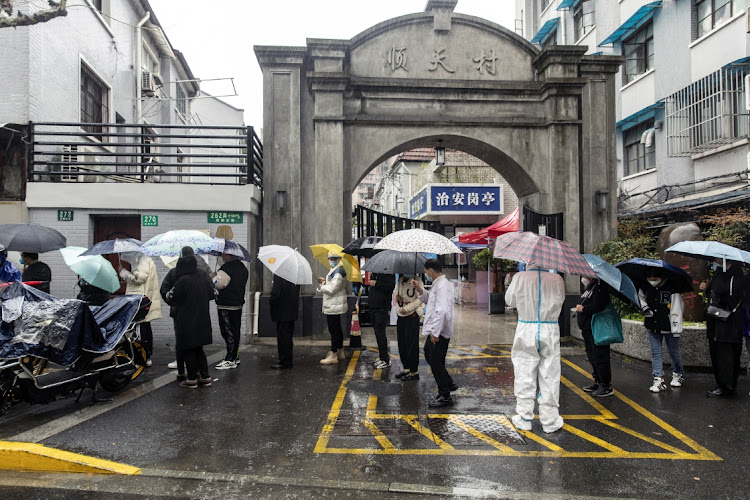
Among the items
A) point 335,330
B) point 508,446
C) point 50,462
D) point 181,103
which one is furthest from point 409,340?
point 181,103

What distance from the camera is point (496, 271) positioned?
16031mm

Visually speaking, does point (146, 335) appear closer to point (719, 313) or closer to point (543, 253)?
point (543, 253)

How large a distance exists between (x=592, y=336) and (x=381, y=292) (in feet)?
9.99

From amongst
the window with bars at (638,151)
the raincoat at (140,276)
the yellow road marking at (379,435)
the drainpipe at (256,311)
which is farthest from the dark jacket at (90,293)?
the window with bars at (638,151)

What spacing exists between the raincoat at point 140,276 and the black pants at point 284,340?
1.98 m

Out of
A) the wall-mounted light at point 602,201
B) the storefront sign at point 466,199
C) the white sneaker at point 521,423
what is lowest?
the white sneaker at point 521,423

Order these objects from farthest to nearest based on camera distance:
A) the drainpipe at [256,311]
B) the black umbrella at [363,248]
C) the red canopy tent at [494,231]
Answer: the red canopy tent at [494,231], the drainpipe at [256,311], the black umbrella at [363,248]

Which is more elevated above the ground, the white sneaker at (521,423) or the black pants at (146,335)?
the black pants at (146,335)

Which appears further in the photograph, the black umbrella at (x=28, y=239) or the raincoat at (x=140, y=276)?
the raincoat at (x=140, y=276)

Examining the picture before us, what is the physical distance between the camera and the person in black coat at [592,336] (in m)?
6.40

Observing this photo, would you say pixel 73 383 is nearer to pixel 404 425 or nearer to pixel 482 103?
pixel 404 425

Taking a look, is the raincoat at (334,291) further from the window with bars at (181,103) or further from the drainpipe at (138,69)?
the window with bars at (181,103)

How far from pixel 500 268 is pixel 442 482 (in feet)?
39.4

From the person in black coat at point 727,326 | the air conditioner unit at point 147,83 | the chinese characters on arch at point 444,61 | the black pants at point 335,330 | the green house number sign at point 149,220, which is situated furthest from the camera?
the air conditioner unit at point 147,83
